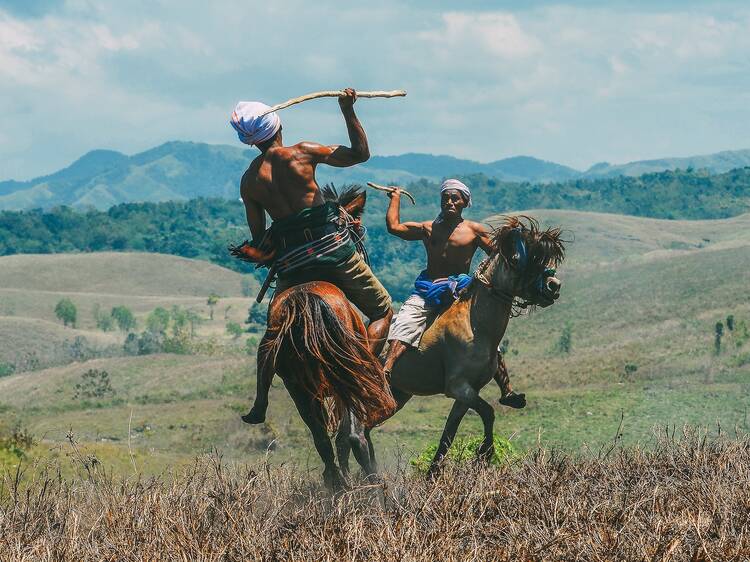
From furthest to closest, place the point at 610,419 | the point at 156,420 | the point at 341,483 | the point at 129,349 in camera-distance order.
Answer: the point at 129,349 < the point at 156,420 < the point at 610,419 < the point at 341,483

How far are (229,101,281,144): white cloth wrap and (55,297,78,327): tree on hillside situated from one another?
330 ft

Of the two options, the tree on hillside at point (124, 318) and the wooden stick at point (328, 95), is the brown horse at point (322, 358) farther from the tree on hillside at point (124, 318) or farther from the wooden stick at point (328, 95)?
the tree on hillside at point (124, 318)

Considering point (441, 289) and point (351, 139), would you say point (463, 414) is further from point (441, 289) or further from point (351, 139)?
point (351, 139)

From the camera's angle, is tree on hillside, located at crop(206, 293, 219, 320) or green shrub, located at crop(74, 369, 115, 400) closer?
green shrub, located at crop(74, 369, 115, 400)

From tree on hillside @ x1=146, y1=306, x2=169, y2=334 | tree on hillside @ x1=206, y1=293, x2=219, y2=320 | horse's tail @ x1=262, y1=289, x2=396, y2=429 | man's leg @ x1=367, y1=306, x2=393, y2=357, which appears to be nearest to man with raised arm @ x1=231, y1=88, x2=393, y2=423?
man's leg @ x1=367, y1=306, x2=393, y2=357

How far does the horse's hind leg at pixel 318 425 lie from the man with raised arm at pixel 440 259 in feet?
4.86

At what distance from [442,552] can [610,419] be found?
16731 mm

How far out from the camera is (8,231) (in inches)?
6565

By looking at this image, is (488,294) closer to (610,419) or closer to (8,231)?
(610,419)

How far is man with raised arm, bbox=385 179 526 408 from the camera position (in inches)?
380

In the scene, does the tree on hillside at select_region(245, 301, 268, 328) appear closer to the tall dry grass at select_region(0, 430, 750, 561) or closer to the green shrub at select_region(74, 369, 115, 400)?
the green shrub at select_region(74, 369, 115, 400)

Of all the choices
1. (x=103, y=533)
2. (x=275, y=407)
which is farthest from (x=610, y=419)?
(x=103, y=533)

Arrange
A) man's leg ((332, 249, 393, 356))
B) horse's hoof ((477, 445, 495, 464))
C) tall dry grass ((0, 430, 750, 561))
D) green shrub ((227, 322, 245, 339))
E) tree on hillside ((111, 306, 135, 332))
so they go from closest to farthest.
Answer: tall dry grass ((0, 430, 750, 561))
man's leg ((332, 249, 393, 356))
horse's hoof ((477, 445, 495, 464))
green shrub ((227, 322, 245, 339))
tree on hillside ((111, 306, 135, 332))

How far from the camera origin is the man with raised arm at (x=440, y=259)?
9.64m
